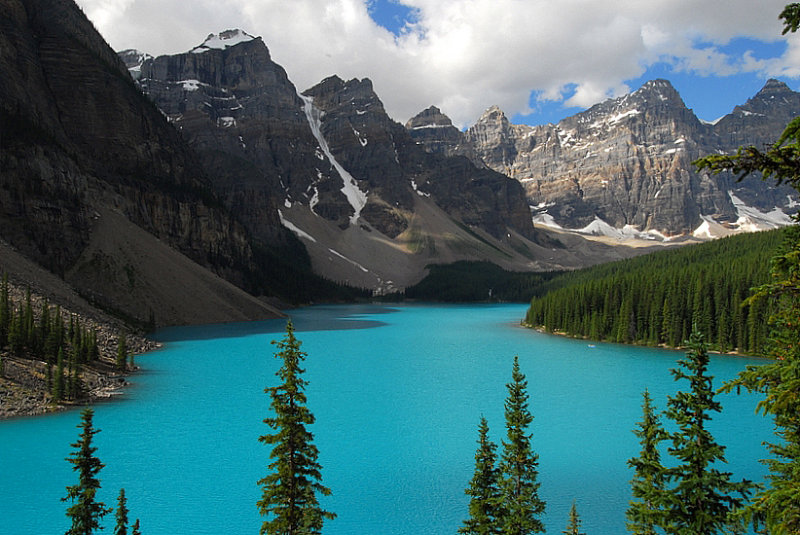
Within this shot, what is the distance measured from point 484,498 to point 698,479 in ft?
19.9

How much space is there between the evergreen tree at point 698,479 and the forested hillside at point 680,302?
177 feet

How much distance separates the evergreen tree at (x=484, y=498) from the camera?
45.8ft

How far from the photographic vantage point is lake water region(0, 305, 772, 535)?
21.8 m

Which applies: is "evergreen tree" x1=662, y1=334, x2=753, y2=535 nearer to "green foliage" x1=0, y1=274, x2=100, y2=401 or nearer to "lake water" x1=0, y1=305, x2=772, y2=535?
"lake water" x1=0, y1=305, x2=772, y2=535

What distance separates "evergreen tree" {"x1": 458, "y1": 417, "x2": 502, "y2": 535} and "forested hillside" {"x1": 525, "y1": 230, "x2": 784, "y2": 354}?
52.0m

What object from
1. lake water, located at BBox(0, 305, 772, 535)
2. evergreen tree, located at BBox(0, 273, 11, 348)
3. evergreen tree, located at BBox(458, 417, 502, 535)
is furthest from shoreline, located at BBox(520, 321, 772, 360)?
evergreen tree, located at BBox(0, 273, 11, 348)

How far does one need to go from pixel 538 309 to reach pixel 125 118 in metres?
89.6

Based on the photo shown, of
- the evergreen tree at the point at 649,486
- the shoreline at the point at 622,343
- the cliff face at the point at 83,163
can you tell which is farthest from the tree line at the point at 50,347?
the shoreline at the point at 622,343

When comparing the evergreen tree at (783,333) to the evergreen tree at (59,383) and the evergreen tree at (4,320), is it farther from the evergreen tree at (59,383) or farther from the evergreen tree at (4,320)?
the evergreen tree at (4,320)

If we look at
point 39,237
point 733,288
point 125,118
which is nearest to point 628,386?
point 733,288

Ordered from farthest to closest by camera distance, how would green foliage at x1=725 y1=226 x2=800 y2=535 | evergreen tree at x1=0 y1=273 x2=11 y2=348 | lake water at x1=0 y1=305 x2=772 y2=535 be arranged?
evergreen tree at x1=0 y1=273 x2=11 y2=348, lake water at x1=0 y1=305 x2=772 y2=535, green foliage at x1=725 y1=226 x2=800 y2=535

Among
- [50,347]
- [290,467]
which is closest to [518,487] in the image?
[290,467]

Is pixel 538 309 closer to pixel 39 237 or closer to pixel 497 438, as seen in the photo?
pixel 497 438

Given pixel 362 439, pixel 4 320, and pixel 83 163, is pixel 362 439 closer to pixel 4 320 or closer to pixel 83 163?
pixel 4 320
